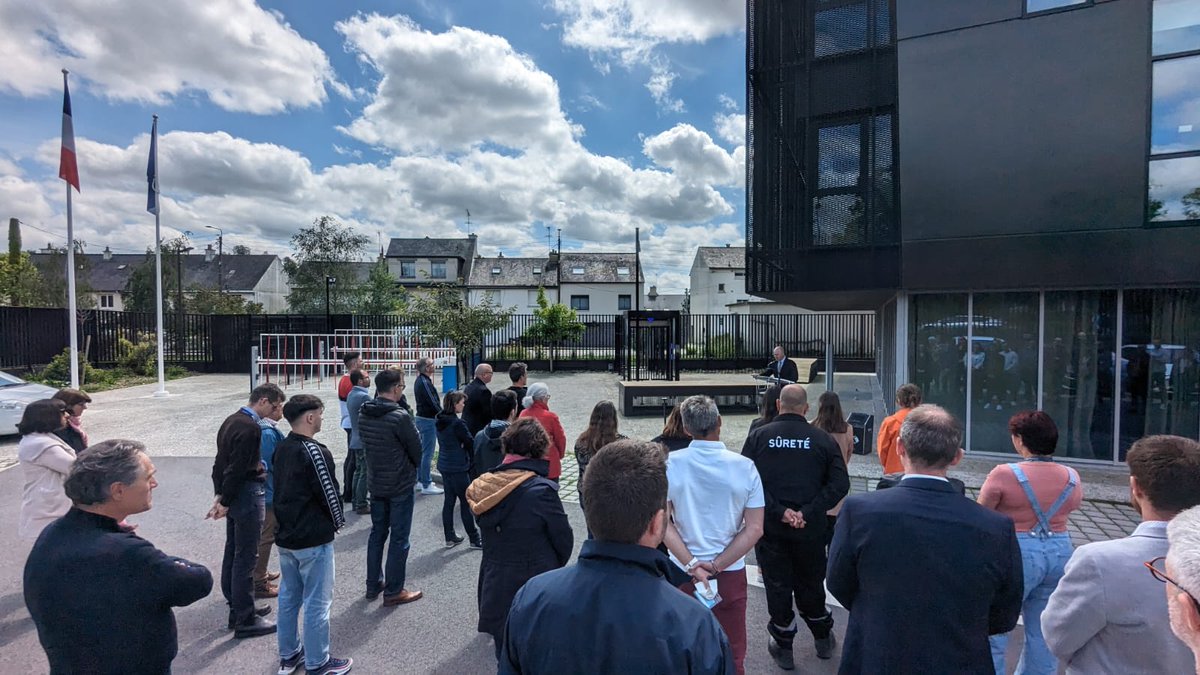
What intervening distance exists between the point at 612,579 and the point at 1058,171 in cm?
969

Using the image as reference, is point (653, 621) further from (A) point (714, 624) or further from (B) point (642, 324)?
(B) point (642, 324)

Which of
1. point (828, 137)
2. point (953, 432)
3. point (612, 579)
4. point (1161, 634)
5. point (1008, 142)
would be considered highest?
point (828, 137)

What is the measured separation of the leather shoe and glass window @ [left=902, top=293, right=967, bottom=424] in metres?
8.19

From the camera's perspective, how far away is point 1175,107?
25.0ft

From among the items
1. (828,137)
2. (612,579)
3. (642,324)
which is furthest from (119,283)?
(612,579)

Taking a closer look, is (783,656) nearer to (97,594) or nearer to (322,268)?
(97,594)

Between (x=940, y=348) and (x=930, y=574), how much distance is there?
330 inches

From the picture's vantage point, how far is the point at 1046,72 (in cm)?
810

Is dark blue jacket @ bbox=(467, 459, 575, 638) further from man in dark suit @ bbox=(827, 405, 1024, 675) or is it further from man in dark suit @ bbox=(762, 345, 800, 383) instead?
man in dark suit @ bbox=(762, 345, 800, 383)

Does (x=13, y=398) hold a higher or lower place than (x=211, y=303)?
lower

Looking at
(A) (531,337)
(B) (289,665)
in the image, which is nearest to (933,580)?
(B) (289,665)

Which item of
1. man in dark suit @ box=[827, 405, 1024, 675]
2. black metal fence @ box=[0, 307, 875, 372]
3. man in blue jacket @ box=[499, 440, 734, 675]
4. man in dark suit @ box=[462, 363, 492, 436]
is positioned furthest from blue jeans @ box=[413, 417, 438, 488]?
black metal fence @ box=[0, 307, 875, 372]

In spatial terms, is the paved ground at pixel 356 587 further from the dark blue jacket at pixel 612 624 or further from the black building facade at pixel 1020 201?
the dark blue jacket at pixel 612 624

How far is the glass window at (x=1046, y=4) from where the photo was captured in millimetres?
8039
